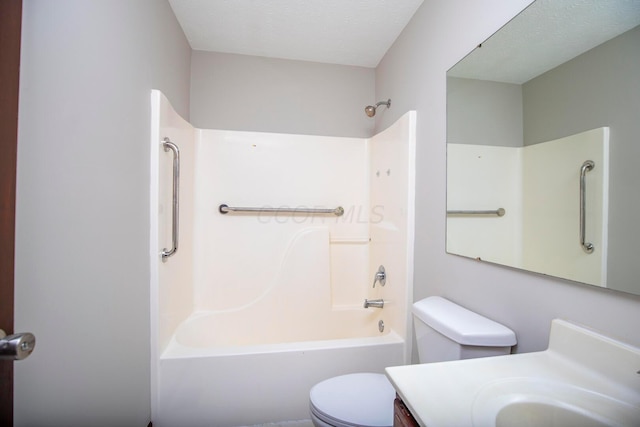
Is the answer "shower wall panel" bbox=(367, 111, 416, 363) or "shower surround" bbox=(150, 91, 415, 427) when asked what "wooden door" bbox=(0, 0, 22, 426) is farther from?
"shower wall panel" bbox=(367, 111, 416, 363)

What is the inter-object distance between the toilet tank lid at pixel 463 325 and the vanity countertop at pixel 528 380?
0.47ft

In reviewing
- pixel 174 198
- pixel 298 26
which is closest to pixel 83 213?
pixel 174 198

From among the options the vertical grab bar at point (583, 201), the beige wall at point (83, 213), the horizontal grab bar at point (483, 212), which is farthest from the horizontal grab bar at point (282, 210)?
the vertical grab bar at point (583, 201)

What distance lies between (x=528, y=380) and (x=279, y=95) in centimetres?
217

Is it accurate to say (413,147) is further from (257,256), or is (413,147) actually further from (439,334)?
(257,256)

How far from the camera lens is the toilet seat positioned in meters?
0.96

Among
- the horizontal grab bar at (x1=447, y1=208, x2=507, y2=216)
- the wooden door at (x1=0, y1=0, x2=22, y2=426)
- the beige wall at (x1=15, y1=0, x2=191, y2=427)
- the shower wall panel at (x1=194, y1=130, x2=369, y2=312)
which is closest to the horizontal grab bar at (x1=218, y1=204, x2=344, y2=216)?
the shower wall panel at (x1=194, y1=130, x2=369, y2=312)

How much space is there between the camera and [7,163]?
54 cm

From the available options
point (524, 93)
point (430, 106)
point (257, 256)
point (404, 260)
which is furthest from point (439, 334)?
point (257, 256)

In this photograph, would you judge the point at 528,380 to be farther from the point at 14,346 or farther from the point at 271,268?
the point at 271,268

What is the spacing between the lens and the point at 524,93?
0.89 meters

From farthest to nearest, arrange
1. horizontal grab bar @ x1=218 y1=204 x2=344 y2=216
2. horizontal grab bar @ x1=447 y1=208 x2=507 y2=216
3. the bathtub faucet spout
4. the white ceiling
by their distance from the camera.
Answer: horizontal grab bar @ x1=218 y1=204 x2=344 y2=216, the bathtub faucet spout, the white ceiling, horizontal grab bar @ x1=447 y1=208 x2=507 y2=216

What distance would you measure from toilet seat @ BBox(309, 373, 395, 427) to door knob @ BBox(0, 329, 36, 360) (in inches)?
36.6

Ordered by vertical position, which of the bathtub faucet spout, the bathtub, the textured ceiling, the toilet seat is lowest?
the bathtub
